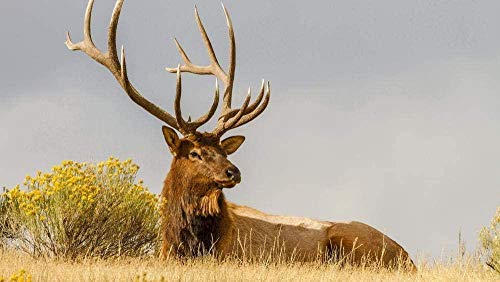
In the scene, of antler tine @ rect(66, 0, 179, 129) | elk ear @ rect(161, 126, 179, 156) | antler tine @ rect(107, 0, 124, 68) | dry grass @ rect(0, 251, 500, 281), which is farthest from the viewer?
antler tine @ rect(107, 0, 124, 68)

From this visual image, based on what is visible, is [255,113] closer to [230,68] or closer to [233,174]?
[230,68]

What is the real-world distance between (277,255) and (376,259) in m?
1.27

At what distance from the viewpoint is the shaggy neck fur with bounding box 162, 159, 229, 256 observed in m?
7.92

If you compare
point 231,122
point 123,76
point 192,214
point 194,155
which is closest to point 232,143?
point 231,122

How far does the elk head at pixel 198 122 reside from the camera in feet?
25.6

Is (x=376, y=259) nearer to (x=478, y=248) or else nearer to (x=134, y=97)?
(x=478, y=248)

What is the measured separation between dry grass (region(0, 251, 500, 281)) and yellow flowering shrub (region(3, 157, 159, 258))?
0.28 meters

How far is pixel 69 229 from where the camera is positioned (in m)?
8.59

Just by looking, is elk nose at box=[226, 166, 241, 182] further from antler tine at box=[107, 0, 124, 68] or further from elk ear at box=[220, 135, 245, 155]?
antler tine at box=[107, 0, 124, 68]

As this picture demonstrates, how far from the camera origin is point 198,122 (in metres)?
8.27

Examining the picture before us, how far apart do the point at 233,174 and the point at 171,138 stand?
845mm

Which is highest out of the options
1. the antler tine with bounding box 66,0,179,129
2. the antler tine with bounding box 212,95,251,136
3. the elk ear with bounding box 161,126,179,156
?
the antler tine with bounding box 66,0,179,129

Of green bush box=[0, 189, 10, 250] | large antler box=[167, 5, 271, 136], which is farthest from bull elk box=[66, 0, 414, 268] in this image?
green bush box=[0, 189, 10, 250]

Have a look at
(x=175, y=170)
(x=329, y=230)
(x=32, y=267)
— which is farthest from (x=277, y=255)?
(x=32, y=267)
